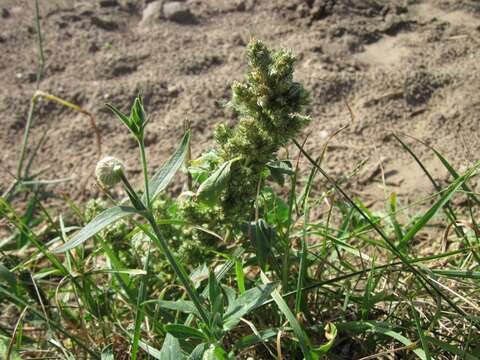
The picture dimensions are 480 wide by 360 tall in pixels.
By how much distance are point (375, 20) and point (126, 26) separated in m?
1.79

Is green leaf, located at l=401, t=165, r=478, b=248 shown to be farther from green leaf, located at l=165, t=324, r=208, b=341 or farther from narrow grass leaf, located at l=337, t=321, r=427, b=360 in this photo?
green leaf, located at l=165, t=324, r=208, b=341

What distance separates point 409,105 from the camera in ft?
9.16

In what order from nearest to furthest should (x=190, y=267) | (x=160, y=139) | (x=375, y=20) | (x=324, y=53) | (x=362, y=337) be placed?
(x=362, y=337)
(x=190, y=267)
(x=160, y=139)
(x=324, y=53)
(x=375, y=20)

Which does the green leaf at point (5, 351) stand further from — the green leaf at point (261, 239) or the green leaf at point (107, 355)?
the green leaf at point (261, 239)

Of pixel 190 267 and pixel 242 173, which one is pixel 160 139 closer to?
pixel 190 267

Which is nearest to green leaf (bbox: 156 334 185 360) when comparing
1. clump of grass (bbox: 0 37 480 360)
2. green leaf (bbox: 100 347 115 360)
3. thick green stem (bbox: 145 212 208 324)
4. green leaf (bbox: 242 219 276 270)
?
clump of grass (bbox: 0 37 480 360)

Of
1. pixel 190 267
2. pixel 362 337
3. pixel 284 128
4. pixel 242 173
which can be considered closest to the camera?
pixel 284 128

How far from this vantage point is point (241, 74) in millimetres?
3078

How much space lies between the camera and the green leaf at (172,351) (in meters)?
1.31

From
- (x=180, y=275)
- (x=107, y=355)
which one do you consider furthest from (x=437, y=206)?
(x=107, y=355)

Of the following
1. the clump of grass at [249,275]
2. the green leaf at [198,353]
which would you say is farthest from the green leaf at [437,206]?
the green leaf at [198,353]

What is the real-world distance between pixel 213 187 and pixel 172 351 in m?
0.45

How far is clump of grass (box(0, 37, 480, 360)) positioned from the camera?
4.29ft

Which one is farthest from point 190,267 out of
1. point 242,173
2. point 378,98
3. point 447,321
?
point 378,98
